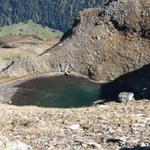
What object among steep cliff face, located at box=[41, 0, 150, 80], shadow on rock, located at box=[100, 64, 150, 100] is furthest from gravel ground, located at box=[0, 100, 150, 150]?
steep cliff face, located at box=[41, 0, 150, 80]

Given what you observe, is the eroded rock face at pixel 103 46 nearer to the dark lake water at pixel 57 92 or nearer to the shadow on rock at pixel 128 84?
the dark lake water at pixel 57 92

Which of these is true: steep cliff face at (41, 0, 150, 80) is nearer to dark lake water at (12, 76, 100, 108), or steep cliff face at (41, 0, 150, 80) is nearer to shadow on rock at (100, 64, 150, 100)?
dark lake water at (12, 76, 100, 108)

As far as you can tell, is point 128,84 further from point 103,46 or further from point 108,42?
point 108,42

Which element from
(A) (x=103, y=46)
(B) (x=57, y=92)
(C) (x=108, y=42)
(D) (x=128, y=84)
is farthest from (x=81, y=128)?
(C) (x=108, y=42)

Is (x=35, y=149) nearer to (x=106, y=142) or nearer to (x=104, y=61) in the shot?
(x=106, y=142)

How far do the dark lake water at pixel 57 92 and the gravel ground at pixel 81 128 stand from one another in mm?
48583

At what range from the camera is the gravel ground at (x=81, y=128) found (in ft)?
58.5

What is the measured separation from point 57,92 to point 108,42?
72.0ft

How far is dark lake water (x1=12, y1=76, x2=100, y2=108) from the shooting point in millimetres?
76906

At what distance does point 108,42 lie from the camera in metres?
102

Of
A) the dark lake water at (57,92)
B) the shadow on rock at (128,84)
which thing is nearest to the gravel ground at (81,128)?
the shadow on rock at (128,84)

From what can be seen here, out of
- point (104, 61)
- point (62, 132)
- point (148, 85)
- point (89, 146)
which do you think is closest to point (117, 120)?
point (62, 132)

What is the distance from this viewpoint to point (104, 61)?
9956cm

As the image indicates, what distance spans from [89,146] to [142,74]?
215ft
